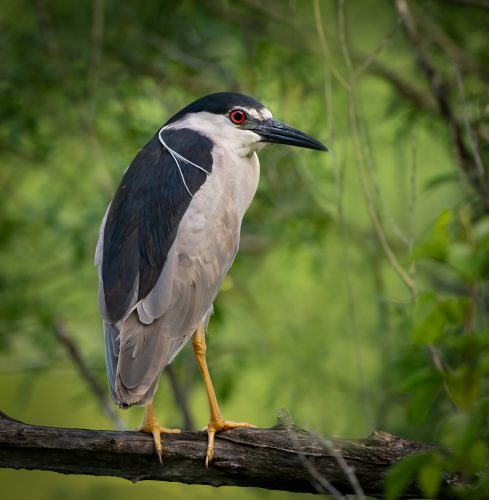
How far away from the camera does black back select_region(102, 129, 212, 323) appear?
2900 millimetres

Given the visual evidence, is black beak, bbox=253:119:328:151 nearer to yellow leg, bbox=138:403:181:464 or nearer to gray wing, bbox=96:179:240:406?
gray wing, bbox=96:179:240:406

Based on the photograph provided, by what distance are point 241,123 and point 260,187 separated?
119 centimetres

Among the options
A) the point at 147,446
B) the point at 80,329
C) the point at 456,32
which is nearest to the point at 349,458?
the point at 147,446

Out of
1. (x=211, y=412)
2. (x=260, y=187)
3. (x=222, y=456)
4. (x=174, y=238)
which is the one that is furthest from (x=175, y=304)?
(x=260, y=187)

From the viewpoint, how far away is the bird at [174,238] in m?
2.84

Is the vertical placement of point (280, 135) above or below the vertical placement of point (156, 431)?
above

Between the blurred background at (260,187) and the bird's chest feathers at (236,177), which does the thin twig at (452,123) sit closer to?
the blurred background at (260,187)

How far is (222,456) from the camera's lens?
8.11 feet

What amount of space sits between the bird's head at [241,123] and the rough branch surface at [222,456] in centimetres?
121

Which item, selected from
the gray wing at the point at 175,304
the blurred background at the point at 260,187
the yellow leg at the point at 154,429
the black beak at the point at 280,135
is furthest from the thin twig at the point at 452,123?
the yellow leg at the point at 154,429

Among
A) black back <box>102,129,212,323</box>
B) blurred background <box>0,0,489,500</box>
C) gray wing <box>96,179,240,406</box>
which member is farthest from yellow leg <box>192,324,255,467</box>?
blurred background <box>0,0,489,500</box>

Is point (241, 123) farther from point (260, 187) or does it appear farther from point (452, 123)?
point (260, 187)

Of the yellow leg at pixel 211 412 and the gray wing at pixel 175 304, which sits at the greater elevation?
the gray wing at pixel 175 304

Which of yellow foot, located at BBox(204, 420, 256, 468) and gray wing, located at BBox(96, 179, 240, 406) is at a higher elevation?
gray wing, located at BBox(96, 179, 240, 406)
